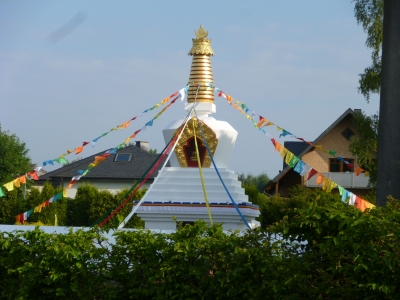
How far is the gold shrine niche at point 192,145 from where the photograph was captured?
18.8 m

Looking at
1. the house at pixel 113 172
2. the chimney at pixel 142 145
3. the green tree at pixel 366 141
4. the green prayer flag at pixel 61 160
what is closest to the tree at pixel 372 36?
the green tree at pixel 366 141

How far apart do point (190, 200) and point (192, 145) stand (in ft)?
5.75

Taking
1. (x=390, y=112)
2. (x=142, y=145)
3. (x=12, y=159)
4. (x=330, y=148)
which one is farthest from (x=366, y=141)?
(x=142, y=145)

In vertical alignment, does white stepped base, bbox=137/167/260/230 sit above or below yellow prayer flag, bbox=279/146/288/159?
below

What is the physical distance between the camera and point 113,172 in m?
42.2

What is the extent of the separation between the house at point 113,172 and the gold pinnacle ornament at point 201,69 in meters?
21.0

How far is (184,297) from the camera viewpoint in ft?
25.1

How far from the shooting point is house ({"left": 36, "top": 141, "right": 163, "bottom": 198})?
4166cm

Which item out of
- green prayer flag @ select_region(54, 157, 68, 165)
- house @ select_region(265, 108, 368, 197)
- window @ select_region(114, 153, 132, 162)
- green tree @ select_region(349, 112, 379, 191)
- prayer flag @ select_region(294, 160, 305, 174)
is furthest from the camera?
window @ select_region(114, 153, 132, 162)

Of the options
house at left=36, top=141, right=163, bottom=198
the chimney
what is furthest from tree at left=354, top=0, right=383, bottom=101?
the chimney

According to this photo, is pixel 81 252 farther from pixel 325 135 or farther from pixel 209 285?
pixel 325 135

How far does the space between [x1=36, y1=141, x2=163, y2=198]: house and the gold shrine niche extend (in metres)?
21.0

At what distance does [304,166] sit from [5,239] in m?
9.08

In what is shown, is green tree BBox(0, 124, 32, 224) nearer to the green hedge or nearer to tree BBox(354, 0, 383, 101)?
tree BBox(354, 0, 383, 101)
